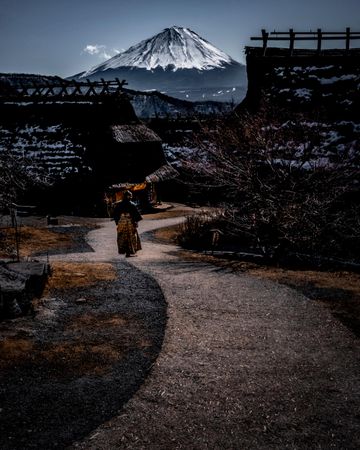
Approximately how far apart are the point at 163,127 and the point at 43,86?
33.3ft

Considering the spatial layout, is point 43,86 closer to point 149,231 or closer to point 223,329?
point 149,231

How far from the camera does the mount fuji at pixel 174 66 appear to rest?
4183 inches

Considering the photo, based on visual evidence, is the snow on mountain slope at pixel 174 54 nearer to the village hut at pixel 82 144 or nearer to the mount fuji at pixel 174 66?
the mount fuji at pixel 174 66

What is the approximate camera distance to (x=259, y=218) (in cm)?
1330

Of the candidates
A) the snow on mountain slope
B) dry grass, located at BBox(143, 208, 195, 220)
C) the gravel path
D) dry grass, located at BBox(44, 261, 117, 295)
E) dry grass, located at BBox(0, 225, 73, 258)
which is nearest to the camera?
the gravel path

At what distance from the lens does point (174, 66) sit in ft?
374

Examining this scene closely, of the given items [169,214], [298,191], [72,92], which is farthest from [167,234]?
[72,92]

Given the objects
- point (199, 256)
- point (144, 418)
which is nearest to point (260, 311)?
point (144, 418)

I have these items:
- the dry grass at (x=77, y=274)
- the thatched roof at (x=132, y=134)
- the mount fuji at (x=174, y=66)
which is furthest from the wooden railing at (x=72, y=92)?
the mount fuji at (x=174, y=66)

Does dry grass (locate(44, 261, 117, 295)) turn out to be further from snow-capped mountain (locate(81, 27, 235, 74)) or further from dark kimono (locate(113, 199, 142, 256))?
snow-capped mountain (locate(81, 27, 235, 74))

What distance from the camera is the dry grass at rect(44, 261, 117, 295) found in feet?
30.5

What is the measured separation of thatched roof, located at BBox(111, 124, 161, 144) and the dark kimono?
13.4 m

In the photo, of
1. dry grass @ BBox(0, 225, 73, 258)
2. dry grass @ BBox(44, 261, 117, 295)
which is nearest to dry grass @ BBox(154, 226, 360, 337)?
dry grass @ BBox(44, 261, 117, 295)

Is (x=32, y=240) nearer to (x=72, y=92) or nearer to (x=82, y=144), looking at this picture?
(x=82, y=144)
